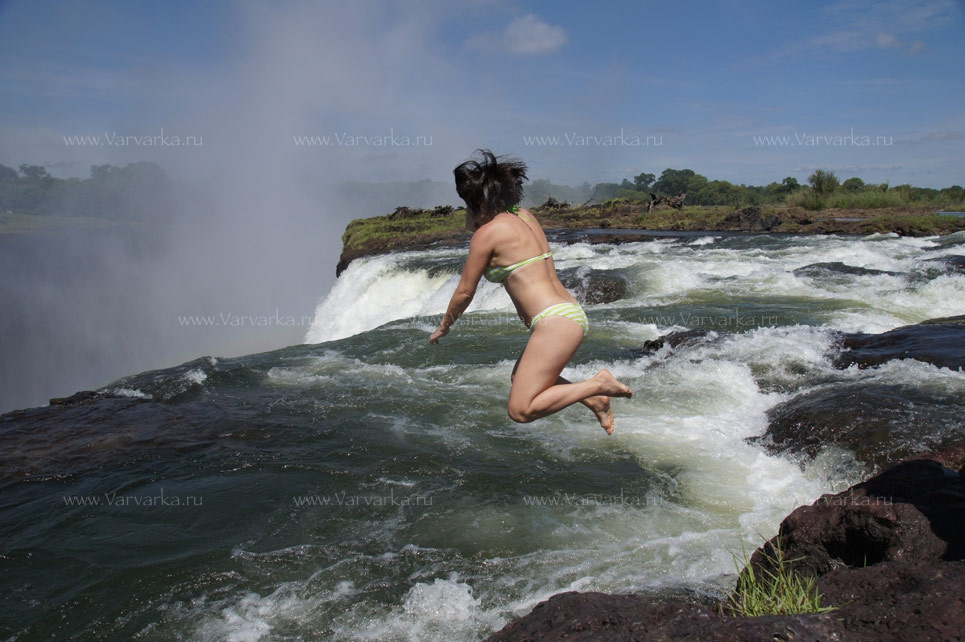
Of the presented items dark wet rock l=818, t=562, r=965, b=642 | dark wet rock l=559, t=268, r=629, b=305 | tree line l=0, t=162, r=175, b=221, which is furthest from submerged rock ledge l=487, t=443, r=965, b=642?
tree line l=0, t=162, r=175, b=221

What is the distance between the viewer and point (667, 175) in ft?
375

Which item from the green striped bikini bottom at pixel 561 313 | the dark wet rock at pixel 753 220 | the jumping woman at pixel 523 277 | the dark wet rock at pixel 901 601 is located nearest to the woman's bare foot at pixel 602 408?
the jumping woman at pixel 523 277

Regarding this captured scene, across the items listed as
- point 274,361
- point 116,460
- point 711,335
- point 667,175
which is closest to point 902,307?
point 711,335

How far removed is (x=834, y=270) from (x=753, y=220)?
54.8 feet

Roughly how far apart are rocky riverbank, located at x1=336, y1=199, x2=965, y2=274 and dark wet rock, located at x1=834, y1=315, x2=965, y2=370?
1921 cm

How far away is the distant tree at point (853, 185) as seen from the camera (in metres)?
42.7

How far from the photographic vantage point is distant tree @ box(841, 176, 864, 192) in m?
42.7

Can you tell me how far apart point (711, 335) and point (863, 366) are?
243 centimetres

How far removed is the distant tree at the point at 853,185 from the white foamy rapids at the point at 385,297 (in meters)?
31.5

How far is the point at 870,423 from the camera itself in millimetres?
5969

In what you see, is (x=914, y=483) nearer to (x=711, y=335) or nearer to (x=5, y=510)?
(x=711, y=335)

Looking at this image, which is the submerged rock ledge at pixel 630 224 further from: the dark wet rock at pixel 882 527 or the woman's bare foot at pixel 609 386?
the dark wet rock at pixel 882 527

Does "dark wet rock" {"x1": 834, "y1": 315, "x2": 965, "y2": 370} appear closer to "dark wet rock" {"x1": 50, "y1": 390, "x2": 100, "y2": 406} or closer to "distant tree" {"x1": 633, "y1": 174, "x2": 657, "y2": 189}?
"dark wet rock" {"x1": 50, "y1": 390, "x2": 100, "y2": 406}

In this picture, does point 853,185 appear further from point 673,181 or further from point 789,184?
point 673,181
